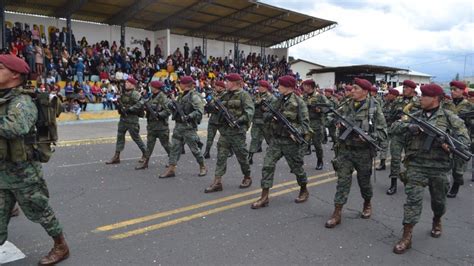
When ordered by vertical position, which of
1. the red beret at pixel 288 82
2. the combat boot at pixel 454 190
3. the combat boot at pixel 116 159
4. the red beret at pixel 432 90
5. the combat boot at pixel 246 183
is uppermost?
the red beret at pixel 288 82

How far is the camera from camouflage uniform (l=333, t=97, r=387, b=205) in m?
4.67

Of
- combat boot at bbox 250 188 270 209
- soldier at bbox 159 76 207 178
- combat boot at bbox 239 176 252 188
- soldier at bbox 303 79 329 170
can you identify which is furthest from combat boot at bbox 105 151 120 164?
soldier at bbox 303 79 329 170

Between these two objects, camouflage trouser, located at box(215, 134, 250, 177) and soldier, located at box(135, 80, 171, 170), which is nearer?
camouflage trouser, located at box(215, 134, 250, 177)

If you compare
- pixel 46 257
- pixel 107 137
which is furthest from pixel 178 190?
pixel 107 137

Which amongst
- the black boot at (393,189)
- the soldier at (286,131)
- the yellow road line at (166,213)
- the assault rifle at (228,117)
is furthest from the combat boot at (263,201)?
the black boot at (393,189)

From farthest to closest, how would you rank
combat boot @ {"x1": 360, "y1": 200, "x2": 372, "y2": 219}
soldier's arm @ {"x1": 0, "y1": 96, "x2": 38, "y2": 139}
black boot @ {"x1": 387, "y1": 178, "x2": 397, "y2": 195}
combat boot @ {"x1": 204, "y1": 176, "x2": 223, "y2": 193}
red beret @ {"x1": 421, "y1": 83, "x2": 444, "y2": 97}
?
black boot @ {"x1": 387, "y1": 178, "x2": 397, "y2": 195} < combat boot @ {"x1": 204, "y1": 176, "x2": 223, "y2": 193} < combat boot @ {"x1": 360, "y1": 200, "x2": 372, "y2": 219} < red beret @ {"x1": 421, "y1": 83, "x2": 444, "y2": 97} < soldier's arm @ {"x1": 0, "y1": 96, "x2": 38, "y2": 139}

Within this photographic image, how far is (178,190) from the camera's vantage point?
5.99 metres

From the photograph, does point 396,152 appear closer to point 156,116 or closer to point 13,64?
point 156,116

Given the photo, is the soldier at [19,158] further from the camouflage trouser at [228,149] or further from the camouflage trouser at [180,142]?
the camouflage trouser at [180,142]

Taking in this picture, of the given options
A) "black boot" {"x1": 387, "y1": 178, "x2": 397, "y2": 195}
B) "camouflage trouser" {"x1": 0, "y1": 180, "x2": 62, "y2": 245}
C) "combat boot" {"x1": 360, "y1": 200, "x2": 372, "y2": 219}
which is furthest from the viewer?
"black boot" {"x1": 387, "y1": 178, "x2": 397, "y2": 195}

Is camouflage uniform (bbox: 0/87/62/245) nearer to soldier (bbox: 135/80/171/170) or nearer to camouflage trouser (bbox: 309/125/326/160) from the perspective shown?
soldier (bbox: 135/80/171/170)

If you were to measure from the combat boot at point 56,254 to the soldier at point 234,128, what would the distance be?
2.63m

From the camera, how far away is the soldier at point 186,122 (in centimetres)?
683

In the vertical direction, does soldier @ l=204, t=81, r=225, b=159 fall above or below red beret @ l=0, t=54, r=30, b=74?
below
